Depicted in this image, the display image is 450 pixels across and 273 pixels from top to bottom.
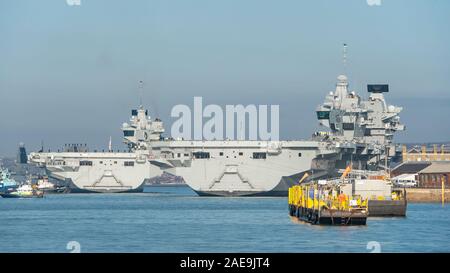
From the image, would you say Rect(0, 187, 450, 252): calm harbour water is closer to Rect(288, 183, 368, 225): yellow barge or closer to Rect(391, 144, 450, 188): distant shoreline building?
Rect(288, 183, 368, 225): yellow barge

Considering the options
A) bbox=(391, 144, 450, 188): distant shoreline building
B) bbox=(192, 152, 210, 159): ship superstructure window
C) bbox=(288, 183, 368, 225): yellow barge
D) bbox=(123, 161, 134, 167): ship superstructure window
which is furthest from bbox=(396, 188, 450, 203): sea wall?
bbox=(123, 161, 134, 167): ship superstructure window

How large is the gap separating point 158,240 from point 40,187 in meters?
78.4

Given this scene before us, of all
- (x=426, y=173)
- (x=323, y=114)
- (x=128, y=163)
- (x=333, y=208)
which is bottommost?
(x=333, y=208)

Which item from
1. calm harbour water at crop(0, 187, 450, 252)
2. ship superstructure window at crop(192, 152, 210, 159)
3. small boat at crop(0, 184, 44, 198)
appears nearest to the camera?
calm harbour water at crop(0, 187, 450, 252)

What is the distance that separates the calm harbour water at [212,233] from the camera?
4238cm

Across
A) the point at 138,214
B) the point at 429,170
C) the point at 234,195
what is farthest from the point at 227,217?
the point at 234,195

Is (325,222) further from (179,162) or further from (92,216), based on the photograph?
(179,162)

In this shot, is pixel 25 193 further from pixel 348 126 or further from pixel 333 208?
pixel 333 208

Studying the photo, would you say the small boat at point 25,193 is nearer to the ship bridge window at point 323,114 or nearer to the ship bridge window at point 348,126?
the ship bridge window at point 323,114

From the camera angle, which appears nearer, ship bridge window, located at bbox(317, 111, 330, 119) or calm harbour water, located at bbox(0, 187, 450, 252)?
calm harbour water, located at bbox(0, 187, 450, 252)

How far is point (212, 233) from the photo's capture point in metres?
49.6

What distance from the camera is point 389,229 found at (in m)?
51.1

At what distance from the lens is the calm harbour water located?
42.4m

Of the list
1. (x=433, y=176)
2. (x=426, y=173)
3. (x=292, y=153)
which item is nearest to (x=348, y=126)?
(x=292, y=153)
